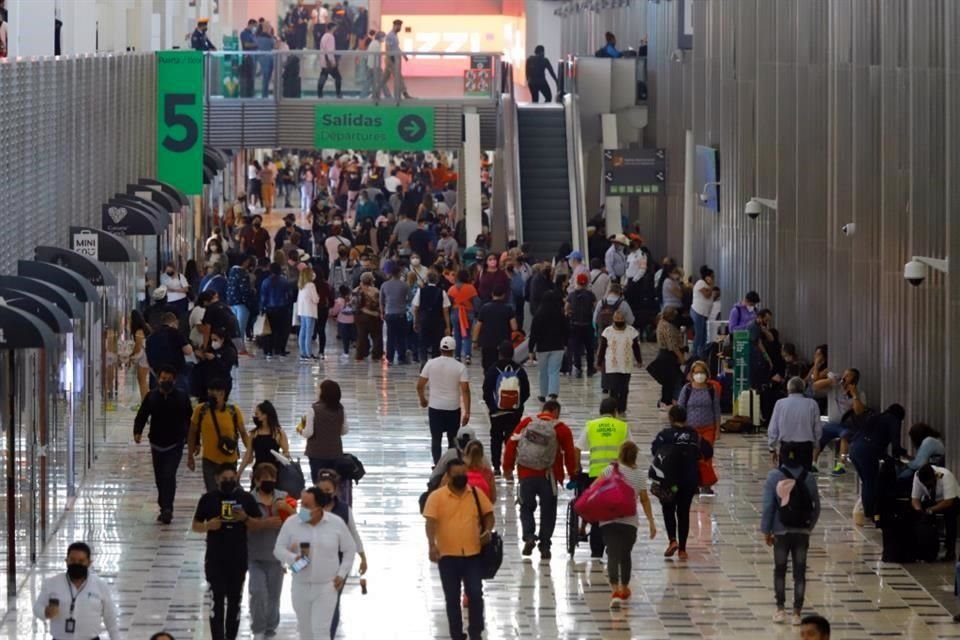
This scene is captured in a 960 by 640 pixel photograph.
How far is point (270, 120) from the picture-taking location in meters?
40.3

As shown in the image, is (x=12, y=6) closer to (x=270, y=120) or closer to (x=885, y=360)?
(x=885, y=360)

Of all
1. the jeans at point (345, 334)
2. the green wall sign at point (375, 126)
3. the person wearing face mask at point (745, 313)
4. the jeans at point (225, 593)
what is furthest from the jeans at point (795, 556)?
the green wall sign at point (375, 126)

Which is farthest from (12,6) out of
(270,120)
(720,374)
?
(270,120)

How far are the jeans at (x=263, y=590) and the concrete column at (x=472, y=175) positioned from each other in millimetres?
23247

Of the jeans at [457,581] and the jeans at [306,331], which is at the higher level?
the jeans at [306,331]

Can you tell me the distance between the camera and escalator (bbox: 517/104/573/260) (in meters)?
37.3

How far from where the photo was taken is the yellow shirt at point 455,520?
13609 millimetres

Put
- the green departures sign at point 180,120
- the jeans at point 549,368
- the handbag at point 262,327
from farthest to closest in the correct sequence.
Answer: the green departures sign at point 180,120 < the handbag at point 262,327 < the jeans at point 549,368

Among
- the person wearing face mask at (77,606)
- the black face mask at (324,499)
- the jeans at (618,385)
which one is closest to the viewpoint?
the person wearing face mask at (77,606)

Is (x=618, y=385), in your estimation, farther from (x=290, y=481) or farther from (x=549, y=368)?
(x=290, y=481)

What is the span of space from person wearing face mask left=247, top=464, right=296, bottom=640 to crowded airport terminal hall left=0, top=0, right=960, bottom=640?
26 mm

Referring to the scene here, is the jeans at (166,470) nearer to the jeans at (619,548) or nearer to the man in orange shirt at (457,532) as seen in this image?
the jeans at (619,548)

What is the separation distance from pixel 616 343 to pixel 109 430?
5.39 meters

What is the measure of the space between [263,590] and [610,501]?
8.47 ft
